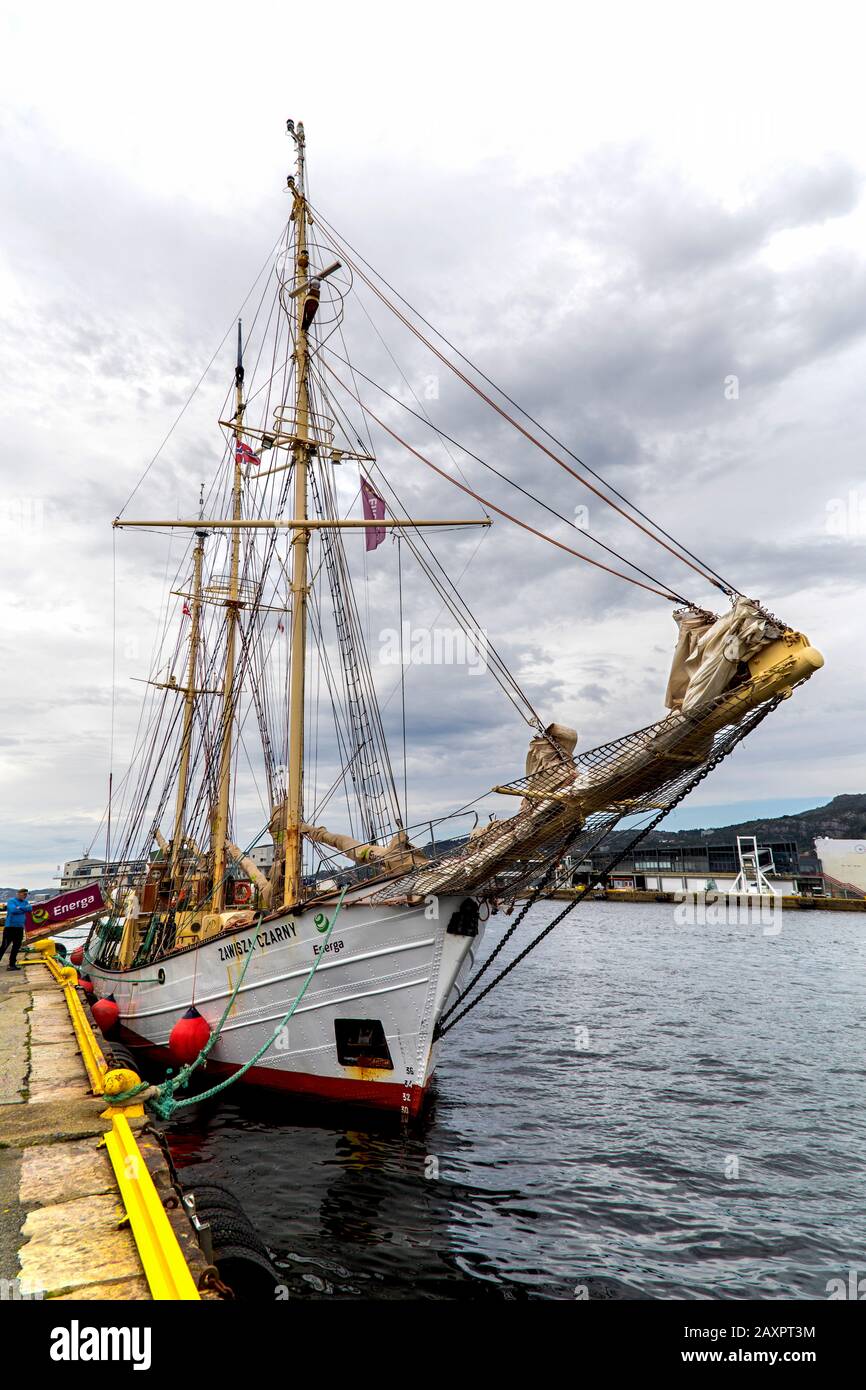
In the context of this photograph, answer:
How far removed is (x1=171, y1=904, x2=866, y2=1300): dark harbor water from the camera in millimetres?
8438

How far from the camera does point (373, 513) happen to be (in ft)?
56.2

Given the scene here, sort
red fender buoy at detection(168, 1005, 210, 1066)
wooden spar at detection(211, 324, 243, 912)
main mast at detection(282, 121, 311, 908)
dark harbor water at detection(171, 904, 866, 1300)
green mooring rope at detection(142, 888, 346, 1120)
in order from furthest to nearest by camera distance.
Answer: wooden spar at detection(211, 324, 243, 912)
main mast at detection(282, 121, 311, 908)
red fender buoy at detection(168, 1005, 210, 1066)
dark harbor water at detection(171, 904, 866, 1300)
green mooring rope at detection(142, 888, 346, 1120)

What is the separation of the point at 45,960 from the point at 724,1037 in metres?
22.1

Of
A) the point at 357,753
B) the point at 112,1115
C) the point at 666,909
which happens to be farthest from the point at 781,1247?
the point at 666,909

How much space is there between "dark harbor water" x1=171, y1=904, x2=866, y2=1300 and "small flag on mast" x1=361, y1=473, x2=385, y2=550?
11.9m

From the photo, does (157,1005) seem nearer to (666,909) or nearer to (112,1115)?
(112,1115)

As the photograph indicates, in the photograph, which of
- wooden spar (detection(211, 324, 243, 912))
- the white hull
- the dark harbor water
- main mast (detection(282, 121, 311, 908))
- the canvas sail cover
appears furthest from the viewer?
wooden spar (detection(211, 324, 243, 912))

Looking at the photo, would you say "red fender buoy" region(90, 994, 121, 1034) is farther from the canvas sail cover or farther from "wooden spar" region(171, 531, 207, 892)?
the canvas sail cover

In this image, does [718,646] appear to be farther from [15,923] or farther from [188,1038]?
[15,923]

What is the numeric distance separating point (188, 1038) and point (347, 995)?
416 cm

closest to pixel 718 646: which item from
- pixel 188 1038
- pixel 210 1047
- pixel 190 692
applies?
pixel 210 1047

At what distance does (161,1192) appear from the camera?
548cm

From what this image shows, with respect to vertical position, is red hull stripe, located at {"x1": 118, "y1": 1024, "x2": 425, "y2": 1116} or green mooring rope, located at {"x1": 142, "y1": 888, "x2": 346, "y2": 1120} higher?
green mooring rope, located at {"x1": 142, "y1": 888, "x2": 346, "y2": 1120}

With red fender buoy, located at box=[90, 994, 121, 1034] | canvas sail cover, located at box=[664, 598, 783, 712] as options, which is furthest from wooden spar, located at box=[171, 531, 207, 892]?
canvas sail cover, located at box=[664, 598, 783, 712]
